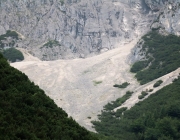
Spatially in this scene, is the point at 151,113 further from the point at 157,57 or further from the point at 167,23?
the point at 167,23

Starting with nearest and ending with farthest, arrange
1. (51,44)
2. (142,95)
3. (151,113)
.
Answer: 1. (151,113)
2. (142,95)
3. (51,44)

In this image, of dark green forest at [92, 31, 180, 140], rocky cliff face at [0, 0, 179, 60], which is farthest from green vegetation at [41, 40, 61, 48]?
dark green forest at [92, 31, 180, 140]

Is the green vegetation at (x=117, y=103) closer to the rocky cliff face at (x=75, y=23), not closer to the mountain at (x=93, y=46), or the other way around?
the mountain at (x=93, y=46)

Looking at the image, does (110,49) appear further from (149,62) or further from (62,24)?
(149,62)

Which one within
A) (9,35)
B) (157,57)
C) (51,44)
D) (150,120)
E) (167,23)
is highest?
(9,35)

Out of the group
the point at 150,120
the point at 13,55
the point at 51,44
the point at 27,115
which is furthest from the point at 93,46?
the point at 27,115

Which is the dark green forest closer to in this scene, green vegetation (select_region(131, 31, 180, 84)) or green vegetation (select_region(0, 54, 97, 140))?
green vegetation (select_region(131, 31, 180, 84))

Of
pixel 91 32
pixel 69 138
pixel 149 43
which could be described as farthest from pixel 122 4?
pixel 69 138
